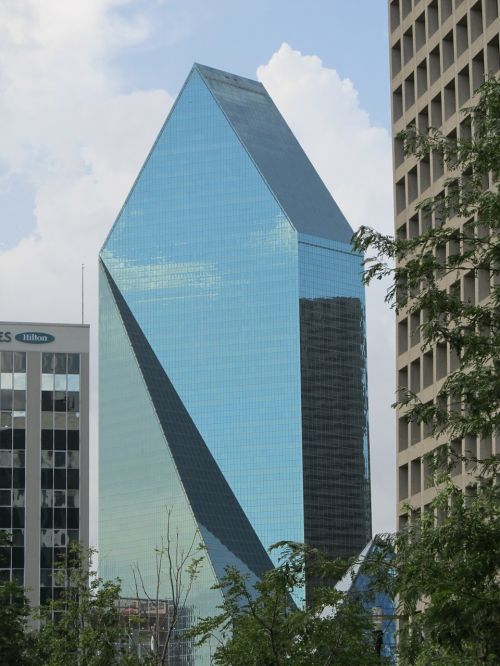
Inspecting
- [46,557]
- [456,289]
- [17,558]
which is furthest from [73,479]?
[456,289]

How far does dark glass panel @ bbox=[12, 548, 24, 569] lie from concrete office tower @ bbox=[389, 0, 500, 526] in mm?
59932

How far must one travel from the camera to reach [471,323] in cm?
3484

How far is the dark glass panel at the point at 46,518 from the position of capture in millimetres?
149500

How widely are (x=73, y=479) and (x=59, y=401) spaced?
8344 mm

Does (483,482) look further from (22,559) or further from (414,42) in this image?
(22,559)

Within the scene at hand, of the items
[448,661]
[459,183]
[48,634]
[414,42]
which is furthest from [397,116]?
[448,661]

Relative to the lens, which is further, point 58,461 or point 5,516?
point 58,461

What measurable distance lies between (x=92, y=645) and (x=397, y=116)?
1733 inches

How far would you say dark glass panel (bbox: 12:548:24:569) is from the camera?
147125mm

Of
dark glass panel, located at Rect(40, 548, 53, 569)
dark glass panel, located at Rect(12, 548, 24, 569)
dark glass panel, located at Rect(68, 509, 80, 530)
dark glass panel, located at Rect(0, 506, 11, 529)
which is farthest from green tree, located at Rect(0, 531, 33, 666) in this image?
dark glass panel, located at Rect(0, 506, 11, 529)

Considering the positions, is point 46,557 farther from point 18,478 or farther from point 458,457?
point 458,457

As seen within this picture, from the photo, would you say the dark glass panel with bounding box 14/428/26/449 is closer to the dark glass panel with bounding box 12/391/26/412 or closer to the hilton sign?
the dark glass panel with bounding box 12/391/26/412

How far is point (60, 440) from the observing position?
152875mm

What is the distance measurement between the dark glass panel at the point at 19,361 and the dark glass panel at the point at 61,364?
324 centimetres
